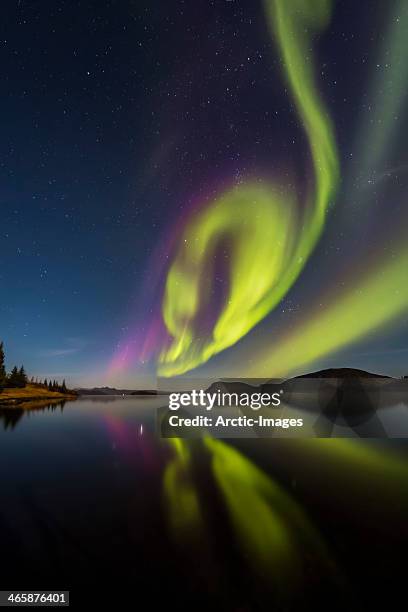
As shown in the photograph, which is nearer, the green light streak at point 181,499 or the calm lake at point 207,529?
the calm lake at point 207,529

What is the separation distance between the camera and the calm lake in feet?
30.6

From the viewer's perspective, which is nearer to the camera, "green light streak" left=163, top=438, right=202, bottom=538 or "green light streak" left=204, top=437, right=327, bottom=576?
"green light streak" left=204, top=437, right=327, bottom=576

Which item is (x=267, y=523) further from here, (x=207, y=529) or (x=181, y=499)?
(x=181, y=499)

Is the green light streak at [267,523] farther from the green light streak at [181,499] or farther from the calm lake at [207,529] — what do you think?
the green light streak at [181,499]

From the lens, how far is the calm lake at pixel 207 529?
931 centimetres

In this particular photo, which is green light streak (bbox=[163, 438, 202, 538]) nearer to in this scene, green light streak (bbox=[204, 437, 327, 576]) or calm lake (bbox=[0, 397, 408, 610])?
calm lake (bbox=[0, 397, 408, 610])

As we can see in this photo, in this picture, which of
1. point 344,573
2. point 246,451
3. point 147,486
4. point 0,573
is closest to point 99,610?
point 0,573

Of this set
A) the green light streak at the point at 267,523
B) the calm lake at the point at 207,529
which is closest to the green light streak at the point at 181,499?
the calm lake at the point at 207,529

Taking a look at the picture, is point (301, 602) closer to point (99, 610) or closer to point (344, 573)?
point (344, 573)

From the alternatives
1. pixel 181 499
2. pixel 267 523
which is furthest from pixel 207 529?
pixel 181 499

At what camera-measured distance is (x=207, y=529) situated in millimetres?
13305

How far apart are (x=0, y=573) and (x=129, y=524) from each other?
209 inches

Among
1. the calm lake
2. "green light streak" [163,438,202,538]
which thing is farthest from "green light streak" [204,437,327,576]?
"green light streak" [163,438,202,538]

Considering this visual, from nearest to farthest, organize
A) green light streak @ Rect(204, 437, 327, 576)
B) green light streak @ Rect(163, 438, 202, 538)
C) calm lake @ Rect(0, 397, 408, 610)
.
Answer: calm lake @ Rect(0, 397, 408, 610) → green light streak @ Rect(204, 437, 327, 576) → green light streak @ Rect(163, 438, 202, 538)
